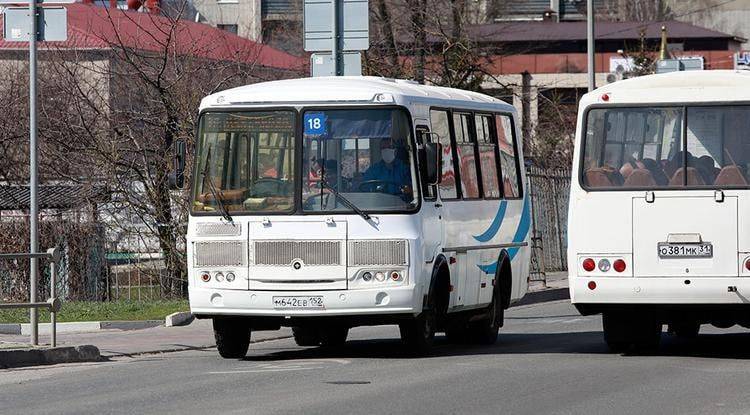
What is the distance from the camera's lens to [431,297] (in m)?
17.1

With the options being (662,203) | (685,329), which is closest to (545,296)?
(685,329)

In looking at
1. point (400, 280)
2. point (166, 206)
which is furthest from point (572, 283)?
point (166, 206)

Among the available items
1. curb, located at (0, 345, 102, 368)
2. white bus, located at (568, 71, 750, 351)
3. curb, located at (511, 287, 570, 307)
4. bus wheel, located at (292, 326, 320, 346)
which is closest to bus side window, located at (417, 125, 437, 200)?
white bus, located at (568, 71, 750, 351)

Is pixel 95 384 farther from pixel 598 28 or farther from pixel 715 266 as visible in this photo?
pixel 598 28

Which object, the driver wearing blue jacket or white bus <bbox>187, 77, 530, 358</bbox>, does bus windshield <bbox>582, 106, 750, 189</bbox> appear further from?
the driver wearing blue jacket

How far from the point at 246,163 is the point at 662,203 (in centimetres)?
430

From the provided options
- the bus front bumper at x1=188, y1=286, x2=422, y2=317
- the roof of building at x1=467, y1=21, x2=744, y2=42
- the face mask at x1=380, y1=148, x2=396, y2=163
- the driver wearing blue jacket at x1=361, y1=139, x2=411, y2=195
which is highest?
the roof of building at x1=467, y1=21, x2=744, y2=42

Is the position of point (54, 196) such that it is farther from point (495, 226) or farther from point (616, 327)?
point (616, 327)

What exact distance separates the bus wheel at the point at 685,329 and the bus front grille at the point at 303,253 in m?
3.88

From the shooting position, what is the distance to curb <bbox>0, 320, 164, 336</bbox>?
2167 centimetres

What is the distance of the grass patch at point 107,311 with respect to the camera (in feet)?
76.1

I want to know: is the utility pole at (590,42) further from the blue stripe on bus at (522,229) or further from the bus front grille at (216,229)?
the bus front grille at (216,229)

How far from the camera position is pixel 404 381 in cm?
1436

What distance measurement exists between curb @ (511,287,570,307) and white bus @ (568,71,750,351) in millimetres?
10972
